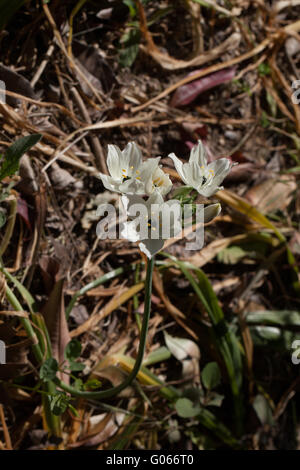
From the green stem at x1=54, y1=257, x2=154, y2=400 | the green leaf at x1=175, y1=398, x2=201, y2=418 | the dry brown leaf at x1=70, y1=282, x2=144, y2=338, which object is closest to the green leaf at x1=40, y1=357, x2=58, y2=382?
the green stem at x1=54, y1=257, x2=154, y2=400

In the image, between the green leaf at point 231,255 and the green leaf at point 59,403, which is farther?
the green leaf at point 231,255

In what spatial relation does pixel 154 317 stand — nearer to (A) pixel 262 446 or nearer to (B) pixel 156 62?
(A) pixel 262 446

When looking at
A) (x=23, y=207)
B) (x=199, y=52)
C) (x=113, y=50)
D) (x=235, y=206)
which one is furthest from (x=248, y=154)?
(x=23, y=207)

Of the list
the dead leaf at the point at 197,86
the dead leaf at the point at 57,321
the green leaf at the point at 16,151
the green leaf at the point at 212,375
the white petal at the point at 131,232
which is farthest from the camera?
the dead leaf at the point at 197,86

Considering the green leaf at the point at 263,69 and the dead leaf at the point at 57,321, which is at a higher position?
the green leaf at the point at 263,69

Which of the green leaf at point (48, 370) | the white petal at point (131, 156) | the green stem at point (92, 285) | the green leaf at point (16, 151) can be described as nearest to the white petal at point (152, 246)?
the white petal at point (131, 156)

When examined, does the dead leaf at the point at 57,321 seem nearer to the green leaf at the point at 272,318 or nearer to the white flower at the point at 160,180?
the white flower at the point at 160,180

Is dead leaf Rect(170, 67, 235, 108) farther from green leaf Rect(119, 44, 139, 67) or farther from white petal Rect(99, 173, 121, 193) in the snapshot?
white petal Rect(99, 173, 121, 193)
